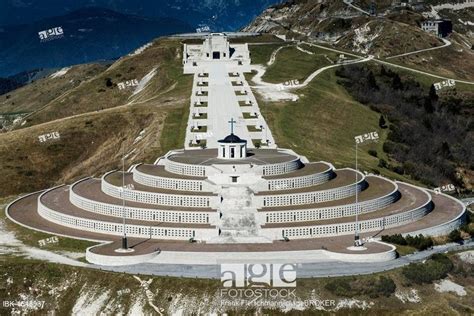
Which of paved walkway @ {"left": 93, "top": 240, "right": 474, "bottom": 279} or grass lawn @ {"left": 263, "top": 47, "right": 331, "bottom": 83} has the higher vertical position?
grass lawn @ {"left": 263, "top": 47, "right": 331, "bottom": 83}

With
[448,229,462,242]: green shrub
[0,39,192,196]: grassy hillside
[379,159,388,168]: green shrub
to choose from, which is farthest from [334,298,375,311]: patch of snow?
[379,159,388,168]: green shrub

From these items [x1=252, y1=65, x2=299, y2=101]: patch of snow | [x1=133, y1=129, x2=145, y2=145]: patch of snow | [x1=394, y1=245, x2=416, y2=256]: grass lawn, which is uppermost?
[x1=252, y1=65, x2=299, y2=101]: patch of snow

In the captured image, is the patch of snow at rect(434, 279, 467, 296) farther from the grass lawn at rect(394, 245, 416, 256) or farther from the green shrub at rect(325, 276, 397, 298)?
the grass lawn at rect(394, 245, 416, 256)

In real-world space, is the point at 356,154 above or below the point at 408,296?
above

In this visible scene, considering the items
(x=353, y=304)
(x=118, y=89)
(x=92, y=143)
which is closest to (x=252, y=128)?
(x=92, y=143)

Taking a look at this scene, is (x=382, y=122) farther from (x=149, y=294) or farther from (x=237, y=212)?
(x=149, y=294)

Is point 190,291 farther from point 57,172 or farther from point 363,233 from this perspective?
point 57,172

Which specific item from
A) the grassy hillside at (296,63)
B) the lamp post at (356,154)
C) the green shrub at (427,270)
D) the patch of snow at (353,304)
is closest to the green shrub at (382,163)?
the lamp post at (356,154)
